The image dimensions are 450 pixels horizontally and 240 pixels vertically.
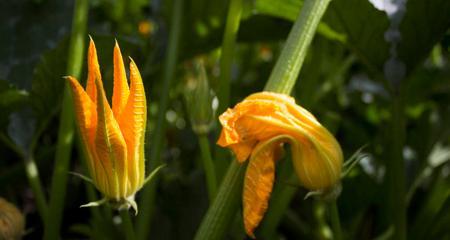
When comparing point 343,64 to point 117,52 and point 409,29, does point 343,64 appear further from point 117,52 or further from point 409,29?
point 117,52

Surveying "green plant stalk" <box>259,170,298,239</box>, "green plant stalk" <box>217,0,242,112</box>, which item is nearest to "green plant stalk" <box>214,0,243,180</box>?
"green plant stalk" <box>217,0,242,112</box>

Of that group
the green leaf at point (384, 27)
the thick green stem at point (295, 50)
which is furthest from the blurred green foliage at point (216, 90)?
the thick green stem at point (295, 50)

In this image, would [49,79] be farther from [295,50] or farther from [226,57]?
[295,50]

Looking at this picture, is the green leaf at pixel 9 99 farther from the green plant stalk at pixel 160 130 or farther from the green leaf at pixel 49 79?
the green plant stalk at pixel 160 130

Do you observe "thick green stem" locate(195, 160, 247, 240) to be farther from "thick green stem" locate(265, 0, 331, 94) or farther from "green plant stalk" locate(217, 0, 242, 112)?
"green plant stalk" locate(217, 0, 242, 112)

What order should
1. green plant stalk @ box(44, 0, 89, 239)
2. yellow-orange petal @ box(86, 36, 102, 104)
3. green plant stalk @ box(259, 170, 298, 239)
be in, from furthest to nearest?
1. green plant stalk @ box(259, 170, 298, 239)
2. green plant stalk @ box(44, 0, 89, 239)
3. yellow-orange petal @ box(86, 36, 102, 104)

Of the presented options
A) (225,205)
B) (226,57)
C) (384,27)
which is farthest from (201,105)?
(384,27)
